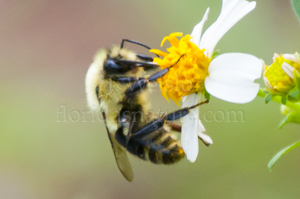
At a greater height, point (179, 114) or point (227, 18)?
point (227, 18)

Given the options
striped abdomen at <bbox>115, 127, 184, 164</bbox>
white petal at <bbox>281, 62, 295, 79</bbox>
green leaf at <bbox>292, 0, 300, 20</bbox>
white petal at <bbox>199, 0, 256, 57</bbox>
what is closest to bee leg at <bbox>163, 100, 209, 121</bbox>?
striped abdomen at <bbox>115, 127, 184, 164</bbox>

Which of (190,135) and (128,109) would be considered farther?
(128,109)

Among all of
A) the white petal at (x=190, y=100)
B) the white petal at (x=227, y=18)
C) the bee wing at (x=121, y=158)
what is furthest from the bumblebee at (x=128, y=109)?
the white petal at (x=227, y=18)

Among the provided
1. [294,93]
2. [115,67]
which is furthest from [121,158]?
[294,93]

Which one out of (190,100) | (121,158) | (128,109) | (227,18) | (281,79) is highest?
(227,18)

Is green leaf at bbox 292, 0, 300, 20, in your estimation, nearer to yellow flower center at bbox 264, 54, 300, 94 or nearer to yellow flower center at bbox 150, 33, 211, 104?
yellow flower center at bbox 264, 54, 300, 94

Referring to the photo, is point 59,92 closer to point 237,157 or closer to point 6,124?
point 6,124

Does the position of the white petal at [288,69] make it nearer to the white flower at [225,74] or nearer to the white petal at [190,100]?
the white flower at [225,74]

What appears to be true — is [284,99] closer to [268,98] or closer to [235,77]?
[268,98]
